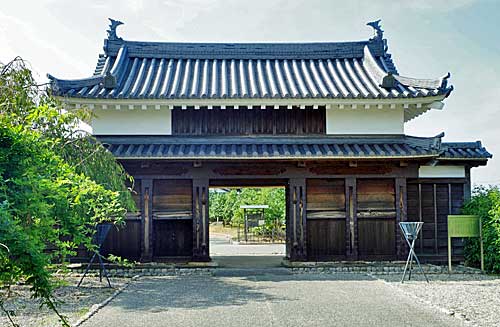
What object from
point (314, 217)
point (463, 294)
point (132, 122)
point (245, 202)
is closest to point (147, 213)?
point (132, 122)

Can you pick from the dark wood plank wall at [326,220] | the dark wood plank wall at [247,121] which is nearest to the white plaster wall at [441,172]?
the dark wood plank wall at [326,220]

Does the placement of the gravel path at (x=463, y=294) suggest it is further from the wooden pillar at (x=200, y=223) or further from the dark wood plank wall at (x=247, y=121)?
the dark wood plank wall at (x=247, y=121)

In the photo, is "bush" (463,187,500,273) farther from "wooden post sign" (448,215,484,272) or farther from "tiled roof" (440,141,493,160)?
"tiled roof" (440,141,493,160)

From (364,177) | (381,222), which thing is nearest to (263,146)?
(364,177)

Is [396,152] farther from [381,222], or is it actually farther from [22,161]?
[22,161]

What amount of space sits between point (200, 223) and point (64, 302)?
5.03m

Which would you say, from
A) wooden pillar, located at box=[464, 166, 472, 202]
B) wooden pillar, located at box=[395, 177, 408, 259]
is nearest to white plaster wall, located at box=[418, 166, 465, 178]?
wooden pillar, located at box=[464, 166, 472, 202]

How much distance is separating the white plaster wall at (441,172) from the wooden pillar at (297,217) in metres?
2.99

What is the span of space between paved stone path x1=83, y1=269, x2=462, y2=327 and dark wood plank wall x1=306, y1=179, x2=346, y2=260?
173 centimetres

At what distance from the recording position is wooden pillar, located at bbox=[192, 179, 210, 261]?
12.1m

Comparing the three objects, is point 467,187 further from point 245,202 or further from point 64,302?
point 245,202

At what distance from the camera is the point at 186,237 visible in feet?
40.9

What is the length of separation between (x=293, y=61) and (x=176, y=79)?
3668 mm

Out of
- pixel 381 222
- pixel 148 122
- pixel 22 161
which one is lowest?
pixel 381 222
